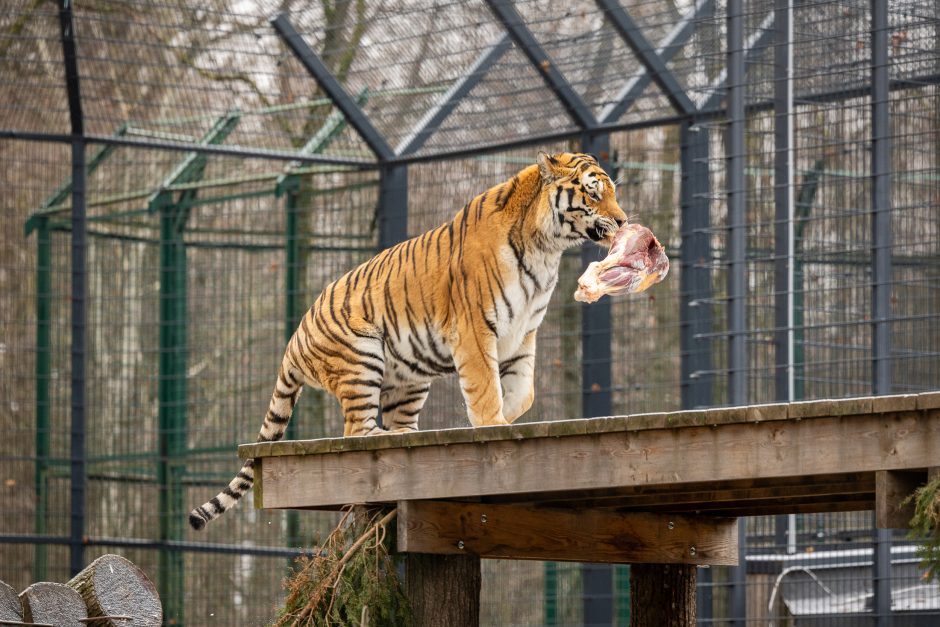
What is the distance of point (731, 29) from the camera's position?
7.02 metres

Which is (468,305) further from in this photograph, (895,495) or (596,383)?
(596,383)

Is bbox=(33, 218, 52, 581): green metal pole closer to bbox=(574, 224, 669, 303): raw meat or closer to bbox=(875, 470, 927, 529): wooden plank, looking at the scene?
bbox=(574, 224, 669, 303): raw meat

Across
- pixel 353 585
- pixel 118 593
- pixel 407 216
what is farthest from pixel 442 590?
pixel 407 216

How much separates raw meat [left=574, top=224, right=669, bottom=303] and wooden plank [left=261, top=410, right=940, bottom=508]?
3.20 ft

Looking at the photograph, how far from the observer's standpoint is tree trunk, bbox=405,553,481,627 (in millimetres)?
4578

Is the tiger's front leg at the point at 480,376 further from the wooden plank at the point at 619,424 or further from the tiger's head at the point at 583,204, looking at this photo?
the wooden plank at the point at 619,424

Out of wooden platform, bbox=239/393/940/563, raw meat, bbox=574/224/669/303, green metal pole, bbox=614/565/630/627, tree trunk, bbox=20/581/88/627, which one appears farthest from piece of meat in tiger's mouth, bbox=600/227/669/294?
green metal pole, bbox=614/565/630/627

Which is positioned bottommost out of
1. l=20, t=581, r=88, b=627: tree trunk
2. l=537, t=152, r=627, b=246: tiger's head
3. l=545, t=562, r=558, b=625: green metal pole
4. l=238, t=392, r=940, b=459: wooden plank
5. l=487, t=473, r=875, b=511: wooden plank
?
l=545, t=562, r=558, b=625: green metal pole

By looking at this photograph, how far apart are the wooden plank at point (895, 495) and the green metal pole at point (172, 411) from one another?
584 cm

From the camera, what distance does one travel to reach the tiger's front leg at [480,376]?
555cm

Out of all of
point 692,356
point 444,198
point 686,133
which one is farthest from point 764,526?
point 444,198

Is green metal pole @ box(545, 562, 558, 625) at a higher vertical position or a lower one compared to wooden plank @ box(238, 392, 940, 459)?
lower

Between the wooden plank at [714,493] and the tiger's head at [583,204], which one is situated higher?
the tiger's head at [583,204]

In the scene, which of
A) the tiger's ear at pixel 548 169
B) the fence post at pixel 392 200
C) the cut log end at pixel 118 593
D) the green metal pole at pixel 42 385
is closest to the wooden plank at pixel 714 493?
the tiger's ear at pixel 548 169
